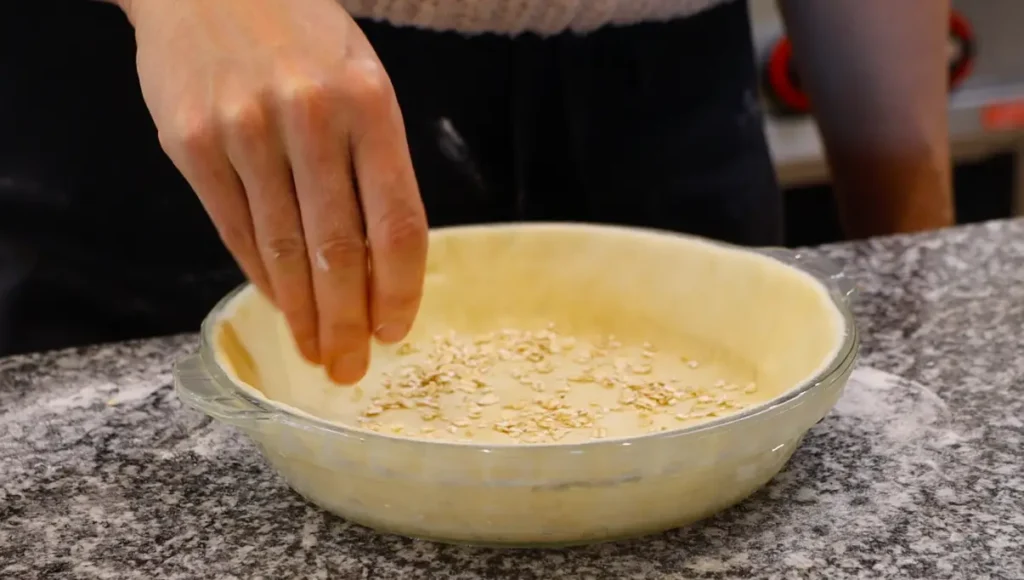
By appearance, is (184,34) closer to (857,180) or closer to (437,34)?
(437,34)

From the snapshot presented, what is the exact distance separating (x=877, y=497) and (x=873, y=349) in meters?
0.19

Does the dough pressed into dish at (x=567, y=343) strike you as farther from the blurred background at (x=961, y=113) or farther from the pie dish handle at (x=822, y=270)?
the blurred background at (x=961, y=113)

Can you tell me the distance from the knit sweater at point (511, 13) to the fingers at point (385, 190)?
328 millimetres

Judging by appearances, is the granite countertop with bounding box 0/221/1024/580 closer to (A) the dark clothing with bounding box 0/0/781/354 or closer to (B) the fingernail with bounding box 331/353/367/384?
(B) the fingernail with bounding box 331/353/367/384

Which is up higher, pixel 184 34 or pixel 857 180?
pixel 184 34


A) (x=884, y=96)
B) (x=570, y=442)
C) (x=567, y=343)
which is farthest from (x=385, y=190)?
(x=884, y=96)

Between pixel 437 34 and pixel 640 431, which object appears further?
pixel 437 34

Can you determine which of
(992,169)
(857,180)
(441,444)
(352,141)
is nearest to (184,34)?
(352,141)

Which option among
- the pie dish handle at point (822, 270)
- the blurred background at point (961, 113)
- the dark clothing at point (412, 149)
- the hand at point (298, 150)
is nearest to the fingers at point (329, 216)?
the hand at point (298, 150)

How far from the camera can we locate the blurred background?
1569 mm

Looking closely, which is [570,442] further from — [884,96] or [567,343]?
[884,96]

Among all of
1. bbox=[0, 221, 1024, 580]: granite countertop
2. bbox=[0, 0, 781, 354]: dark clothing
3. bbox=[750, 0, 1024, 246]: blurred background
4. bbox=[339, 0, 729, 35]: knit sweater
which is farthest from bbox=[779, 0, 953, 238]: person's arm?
bbox=[750, 0, 1024, 246]: blurred background

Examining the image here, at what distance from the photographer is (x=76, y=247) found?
83 cm

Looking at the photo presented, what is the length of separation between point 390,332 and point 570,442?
0.12m
